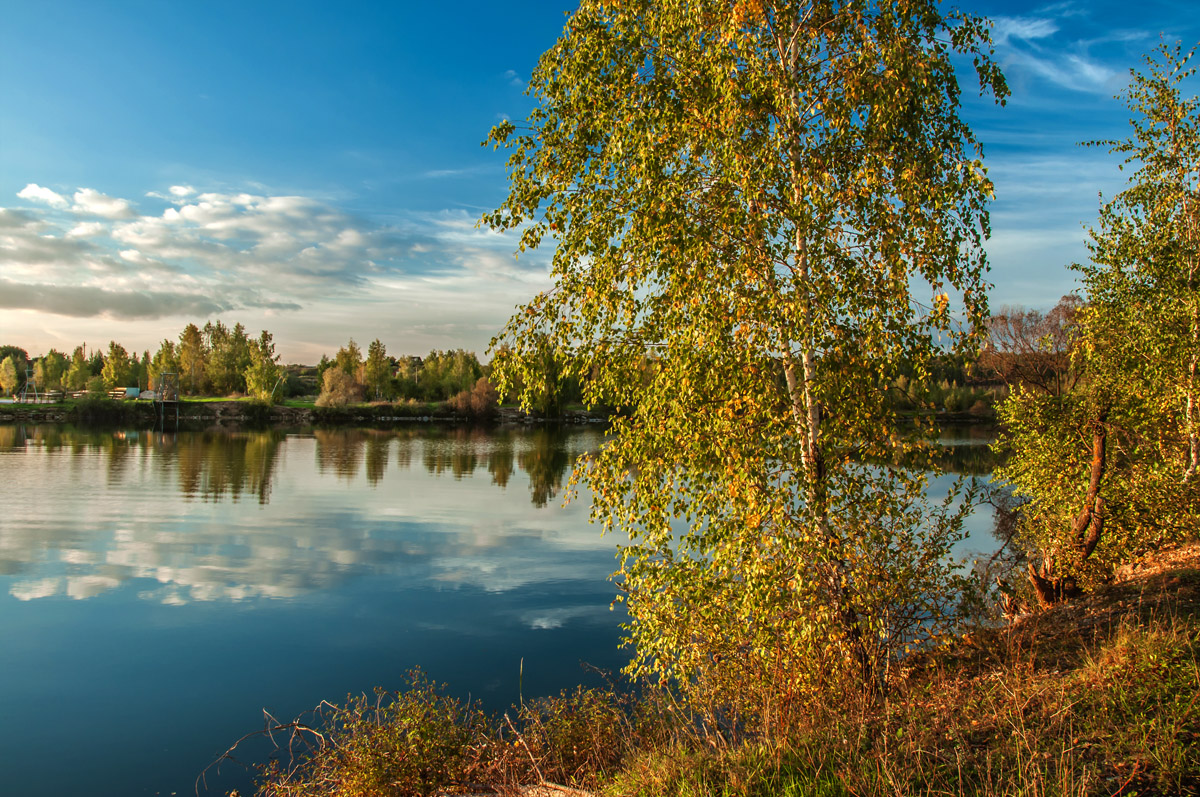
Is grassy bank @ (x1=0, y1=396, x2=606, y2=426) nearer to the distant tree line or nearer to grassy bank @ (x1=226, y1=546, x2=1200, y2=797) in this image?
the distant tree line

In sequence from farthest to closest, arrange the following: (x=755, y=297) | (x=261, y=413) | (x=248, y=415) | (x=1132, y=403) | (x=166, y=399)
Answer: (x=166, y=399) < (x=248, y=415) < (x=261, y=413) < (x=1132, y=403) < (x=755, y=297)

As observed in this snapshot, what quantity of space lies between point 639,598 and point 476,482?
33440mm

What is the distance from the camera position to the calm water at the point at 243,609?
34.9 feet

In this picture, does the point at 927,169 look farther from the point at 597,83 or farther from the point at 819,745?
the point at 819,745

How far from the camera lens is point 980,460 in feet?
157

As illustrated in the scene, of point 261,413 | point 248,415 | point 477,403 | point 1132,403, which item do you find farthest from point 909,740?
point 248,415

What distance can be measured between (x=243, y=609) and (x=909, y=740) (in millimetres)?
15303

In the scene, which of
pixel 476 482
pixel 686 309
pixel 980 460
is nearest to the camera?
pixel 686 309

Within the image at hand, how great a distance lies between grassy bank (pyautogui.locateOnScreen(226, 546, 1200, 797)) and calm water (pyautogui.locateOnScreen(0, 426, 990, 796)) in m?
2.50

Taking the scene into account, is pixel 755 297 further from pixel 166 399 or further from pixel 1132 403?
pixel 166 399

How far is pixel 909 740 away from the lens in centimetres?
577

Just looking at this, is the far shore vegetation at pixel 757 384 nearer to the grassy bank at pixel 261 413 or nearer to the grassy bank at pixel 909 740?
the grassy bank at pixel 909 740

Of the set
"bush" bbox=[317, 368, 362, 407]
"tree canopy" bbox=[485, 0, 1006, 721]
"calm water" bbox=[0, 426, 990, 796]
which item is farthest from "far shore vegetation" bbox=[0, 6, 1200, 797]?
"bush" bbox=[317, 368, 362, 407]

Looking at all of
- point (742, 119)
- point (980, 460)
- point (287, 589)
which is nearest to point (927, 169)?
point (742, 119)
